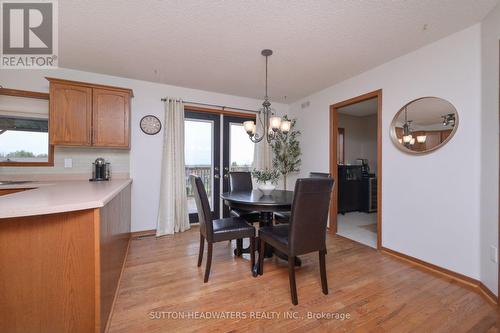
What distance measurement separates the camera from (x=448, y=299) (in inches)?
68.6

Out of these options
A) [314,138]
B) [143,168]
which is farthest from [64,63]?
[314,138]

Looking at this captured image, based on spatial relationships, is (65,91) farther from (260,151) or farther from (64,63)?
(260,151)

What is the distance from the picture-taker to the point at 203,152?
385 cm

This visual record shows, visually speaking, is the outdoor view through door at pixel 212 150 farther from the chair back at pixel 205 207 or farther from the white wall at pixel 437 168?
the white wall at pixel 437 168

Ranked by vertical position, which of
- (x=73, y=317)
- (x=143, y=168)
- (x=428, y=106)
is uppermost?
(x=428, y=106)

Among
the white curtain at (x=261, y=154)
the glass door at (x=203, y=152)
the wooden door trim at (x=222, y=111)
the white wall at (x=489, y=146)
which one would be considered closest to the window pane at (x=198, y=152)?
the glass door at (x=203, y=152)

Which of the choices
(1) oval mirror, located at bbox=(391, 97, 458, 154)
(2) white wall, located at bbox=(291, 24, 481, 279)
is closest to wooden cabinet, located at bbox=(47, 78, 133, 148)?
(2) white wall, located at bbox=(291, 24, 481, 279)

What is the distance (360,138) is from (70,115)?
615 cm

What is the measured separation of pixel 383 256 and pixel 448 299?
826 millimetres

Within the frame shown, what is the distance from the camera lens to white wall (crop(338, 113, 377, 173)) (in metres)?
5.54

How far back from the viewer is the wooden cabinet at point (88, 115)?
2.58 m

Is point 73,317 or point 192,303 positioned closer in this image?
point 73,317

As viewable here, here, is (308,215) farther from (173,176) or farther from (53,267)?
(173,176)

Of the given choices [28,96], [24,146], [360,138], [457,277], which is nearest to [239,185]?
[457,277]
